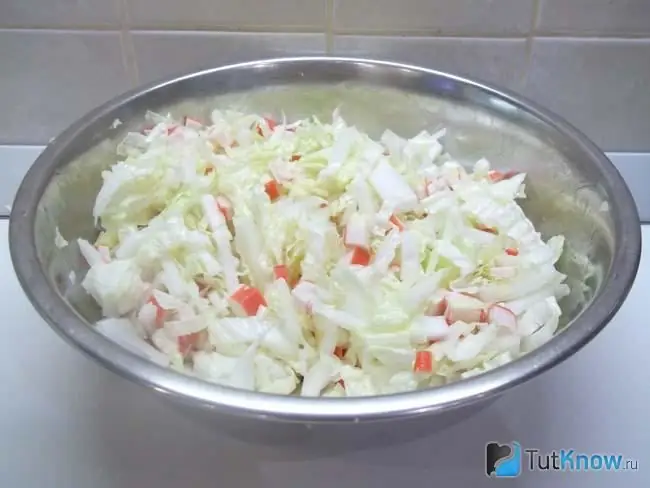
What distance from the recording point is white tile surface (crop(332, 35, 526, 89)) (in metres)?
0.89

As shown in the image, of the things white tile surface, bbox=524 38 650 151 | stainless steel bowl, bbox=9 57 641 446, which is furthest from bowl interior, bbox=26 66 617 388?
white tile surface, bbox=524 38 650 151

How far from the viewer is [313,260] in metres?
0.72

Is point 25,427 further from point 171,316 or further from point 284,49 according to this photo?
point 284,49

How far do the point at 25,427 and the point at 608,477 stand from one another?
20.3 inches

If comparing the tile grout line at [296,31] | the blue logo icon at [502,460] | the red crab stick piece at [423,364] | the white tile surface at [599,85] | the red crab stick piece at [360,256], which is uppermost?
the tile grout line at [296,31]

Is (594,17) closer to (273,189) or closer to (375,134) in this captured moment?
(375,134)

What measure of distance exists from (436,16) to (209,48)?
0.89 feet

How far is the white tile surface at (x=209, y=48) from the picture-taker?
35.2 inches

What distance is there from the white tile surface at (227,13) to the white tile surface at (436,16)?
3 centimetres

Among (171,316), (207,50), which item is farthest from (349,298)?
(207,50)

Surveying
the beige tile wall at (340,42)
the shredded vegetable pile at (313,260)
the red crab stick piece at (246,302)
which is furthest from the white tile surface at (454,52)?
the red crab stick piece at (246,302)

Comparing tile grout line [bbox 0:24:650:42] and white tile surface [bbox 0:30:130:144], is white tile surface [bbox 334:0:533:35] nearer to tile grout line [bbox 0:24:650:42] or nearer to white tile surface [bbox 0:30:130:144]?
tile grout line [bbox 0:24:650:42]

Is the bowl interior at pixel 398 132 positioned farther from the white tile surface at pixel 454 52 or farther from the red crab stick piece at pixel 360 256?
the red crab stick piece at pixel 360 256

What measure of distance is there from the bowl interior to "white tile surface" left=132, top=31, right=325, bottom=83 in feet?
0.15
